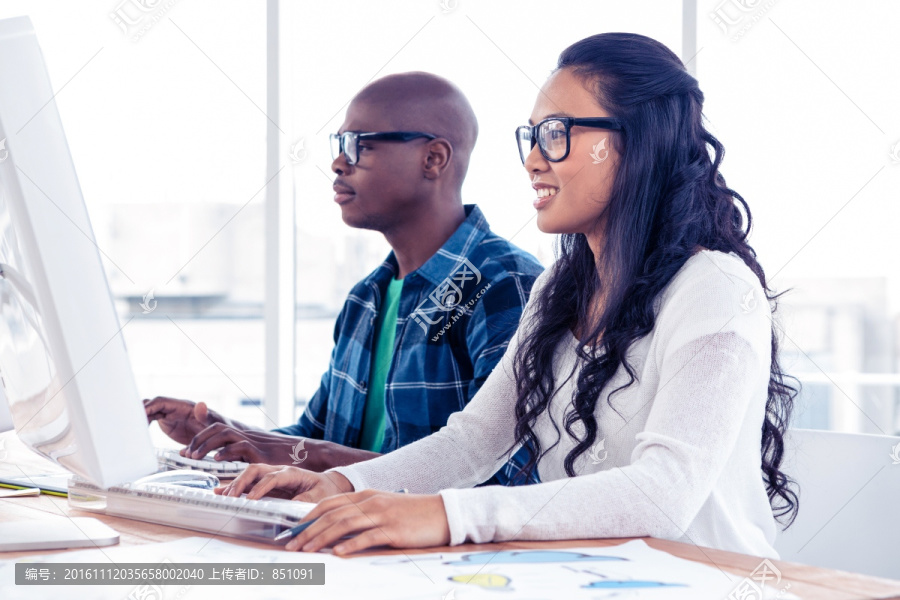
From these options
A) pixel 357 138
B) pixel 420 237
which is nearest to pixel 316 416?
pixel 420 237

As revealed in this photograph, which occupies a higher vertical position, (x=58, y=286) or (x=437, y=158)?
(x=437, y=158)

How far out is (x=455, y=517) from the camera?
84 cm

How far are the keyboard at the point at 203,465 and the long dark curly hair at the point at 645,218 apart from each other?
1.48ft

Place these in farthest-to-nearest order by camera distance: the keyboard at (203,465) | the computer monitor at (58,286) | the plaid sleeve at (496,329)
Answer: the plaid sleeve at (496,329), the keyboard at (203,465), the computer monitor at (58,286)

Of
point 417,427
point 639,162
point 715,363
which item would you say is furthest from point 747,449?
point 417,427

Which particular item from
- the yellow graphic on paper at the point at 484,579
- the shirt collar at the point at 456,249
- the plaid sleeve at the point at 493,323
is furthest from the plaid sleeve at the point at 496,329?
the yellow graphic on paper at the point at 484,579

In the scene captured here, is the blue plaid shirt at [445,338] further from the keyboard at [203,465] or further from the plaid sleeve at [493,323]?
the keyboard at [203,465]

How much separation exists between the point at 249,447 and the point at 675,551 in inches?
33.6

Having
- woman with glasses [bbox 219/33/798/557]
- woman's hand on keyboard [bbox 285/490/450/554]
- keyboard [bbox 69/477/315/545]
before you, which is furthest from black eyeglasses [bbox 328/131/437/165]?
woman's hand on keyboard [bbox 285/490/450/554]

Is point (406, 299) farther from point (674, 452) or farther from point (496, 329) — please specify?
point (674, 452)

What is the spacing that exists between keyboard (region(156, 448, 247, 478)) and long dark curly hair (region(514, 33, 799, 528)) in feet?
1.48

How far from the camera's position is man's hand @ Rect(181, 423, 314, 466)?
1404 mm

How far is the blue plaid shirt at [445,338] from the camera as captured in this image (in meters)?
1.65

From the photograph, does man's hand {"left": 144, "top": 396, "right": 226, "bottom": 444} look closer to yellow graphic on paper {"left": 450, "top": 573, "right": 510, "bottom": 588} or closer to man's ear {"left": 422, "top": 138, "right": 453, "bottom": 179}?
man's ear {"left": 422, "top": 138, "right": 453, "bottom": 179}
